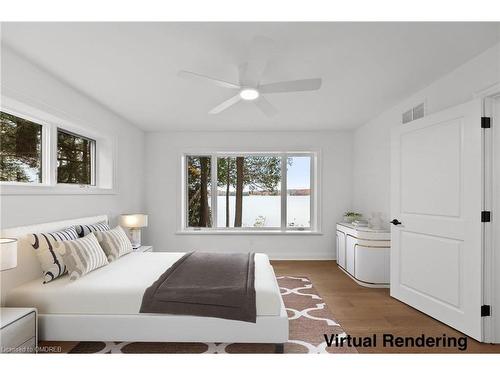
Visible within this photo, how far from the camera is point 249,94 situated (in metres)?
2.59

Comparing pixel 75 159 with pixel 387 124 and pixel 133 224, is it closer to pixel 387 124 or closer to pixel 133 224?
pixel 133 224

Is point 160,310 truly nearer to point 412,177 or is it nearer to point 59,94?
point 59,94

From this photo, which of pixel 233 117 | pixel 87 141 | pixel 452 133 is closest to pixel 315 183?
pixel 233 117

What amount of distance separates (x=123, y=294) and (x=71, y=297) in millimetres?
394

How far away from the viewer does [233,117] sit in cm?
436

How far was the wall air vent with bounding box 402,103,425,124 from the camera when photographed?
3.23m

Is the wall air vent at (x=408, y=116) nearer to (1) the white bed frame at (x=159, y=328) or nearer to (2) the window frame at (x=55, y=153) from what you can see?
(1) the white bed frame at (x=159, y=328)

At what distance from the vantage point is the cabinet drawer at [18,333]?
1.79 meters

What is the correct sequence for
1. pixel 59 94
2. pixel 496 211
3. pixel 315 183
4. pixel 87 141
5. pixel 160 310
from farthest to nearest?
pixel 315 183
pixel 87 141
pixel 59 94
pixel 496 211
pixel 160 310

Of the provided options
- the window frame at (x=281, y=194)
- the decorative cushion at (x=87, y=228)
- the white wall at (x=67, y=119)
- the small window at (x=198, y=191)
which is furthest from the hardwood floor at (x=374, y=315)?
the white wall at (x=67, y=119)

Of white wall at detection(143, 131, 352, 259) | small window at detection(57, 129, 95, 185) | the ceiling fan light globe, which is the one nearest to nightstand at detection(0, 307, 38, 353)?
small window at detection(57, 129, 95, 185)

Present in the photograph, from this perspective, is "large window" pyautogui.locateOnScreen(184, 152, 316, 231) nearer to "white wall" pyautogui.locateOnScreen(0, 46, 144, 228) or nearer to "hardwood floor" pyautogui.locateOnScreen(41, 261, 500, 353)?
"white wall" pyautogui.locateOnScreen(0, 46, 144, 228)

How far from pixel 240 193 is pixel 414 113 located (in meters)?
3.17

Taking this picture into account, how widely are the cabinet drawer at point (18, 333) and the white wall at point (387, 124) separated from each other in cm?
395
